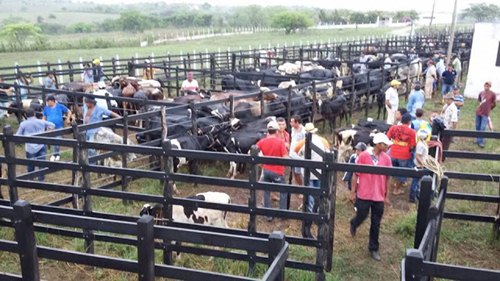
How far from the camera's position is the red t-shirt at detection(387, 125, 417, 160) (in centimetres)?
915

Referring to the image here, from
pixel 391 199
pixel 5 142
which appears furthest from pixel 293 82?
pixel 5 142

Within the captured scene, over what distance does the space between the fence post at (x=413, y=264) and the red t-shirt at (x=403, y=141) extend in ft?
21.3

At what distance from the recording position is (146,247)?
3336mm

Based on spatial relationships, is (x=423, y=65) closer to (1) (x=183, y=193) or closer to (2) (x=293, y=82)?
(2) (x=293, y=82)

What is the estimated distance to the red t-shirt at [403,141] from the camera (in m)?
9.15

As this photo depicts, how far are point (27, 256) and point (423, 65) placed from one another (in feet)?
71.1

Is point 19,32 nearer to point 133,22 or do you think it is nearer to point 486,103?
point 133,22

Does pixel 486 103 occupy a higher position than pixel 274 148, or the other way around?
pixel 274 148

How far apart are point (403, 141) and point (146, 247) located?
689 centimetres

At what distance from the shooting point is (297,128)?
8.81m

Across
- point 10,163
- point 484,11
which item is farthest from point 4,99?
point 484,11

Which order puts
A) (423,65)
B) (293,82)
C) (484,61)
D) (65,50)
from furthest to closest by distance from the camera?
(65,50), (423,65), (484,61), (293,82)

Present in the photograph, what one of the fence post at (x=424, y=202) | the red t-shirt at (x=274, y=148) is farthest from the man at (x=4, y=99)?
the fence post at (x=424, y=202)

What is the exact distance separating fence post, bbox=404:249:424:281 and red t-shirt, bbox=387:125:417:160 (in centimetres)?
648
